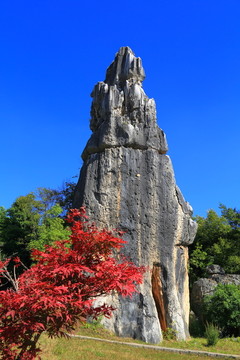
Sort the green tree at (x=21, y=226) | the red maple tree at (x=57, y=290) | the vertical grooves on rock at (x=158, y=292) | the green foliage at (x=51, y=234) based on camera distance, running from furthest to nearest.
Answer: the green tree at (x=21, y=226), the green foliage at (x=51, y=234), the vertical grooves on rock at (x=158, y=292), the red maple tree at (x=57, y=290)

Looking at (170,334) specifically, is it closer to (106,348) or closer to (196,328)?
(196,328)

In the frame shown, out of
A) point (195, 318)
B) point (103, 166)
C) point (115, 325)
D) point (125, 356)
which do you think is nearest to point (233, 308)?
point (195, 318)

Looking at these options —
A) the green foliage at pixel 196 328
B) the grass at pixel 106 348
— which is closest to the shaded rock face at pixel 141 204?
the grass at pixel 106 348

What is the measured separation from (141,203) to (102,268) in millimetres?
7109

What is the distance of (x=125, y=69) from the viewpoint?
1482cm

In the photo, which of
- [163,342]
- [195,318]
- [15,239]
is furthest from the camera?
[15,239]

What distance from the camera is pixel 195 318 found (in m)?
15.4

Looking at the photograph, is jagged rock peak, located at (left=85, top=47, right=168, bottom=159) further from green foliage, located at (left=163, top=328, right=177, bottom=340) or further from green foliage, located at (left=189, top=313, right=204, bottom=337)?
green foliage, located at (left=189, top=313, right=204, bottom=337)

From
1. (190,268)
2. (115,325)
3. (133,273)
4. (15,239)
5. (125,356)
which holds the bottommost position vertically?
(125,356)

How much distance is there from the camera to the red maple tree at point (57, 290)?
491 cm

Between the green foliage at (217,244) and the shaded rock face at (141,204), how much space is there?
23.4 feet

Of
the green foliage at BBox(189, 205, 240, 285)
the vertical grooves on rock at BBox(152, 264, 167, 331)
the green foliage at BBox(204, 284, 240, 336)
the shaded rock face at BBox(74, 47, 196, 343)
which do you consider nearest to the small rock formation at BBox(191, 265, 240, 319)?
the green foliage at BBox(204, 284, 240, 336)

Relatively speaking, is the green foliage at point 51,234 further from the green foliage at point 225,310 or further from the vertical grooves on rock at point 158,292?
the green foliage at point 225,310

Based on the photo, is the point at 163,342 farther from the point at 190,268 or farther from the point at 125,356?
the point at 190,268
